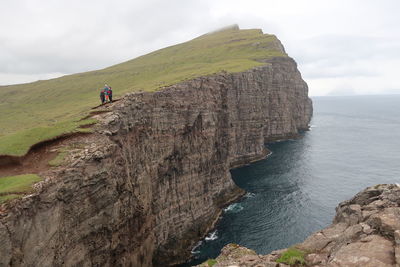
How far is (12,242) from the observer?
22641 mm

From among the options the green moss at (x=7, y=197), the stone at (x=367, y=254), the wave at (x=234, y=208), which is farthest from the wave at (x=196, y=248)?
the stone at (x=367, y=254)

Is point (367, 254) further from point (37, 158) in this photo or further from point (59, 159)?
point (37, 158)

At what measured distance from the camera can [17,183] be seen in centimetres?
2588

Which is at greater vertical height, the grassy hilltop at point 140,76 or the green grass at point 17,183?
the grassy hilltop at point 140,76

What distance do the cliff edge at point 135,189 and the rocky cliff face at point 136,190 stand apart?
11 cm

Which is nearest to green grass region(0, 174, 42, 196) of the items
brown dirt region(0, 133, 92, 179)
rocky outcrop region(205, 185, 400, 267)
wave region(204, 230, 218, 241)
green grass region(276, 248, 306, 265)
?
brown dirt region(0, 133, 92, 179)

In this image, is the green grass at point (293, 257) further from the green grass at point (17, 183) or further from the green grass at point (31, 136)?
the green grass at point (31, 136)

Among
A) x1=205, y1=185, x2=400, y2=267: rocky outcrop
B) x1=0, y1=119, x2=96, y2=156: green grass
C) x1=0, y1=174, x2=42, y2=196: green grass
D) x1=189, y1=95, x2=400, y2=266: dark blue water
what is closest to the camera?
x1=205, y1=185, x2=400, y2=267: rocky outcrop

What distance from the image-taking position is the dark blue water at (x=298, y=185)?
56750mm

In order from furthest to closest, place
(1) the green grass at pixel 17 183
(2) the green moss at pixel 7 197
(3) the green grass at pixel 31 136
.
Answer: (3) the green grass at pixel 31 136 < (1) the green grass at pixel 17 183 < (2) the green moss at pixel 7 197

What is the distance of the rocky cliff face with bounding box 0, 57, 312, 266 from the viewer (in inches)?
1014

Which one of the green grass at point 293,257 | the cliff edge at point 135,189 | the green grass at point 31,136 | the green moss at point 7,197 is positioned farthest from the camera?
the green grass at point 31,136

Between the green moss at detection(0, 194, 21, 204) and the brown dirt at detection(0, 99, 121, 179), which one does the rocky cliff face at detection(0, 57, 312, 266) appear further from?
the brown dirt at detection(0, 99, 121, 179)

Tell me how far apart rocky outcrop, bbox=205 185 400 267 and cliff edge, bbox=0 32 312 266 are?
18097 millimetres
